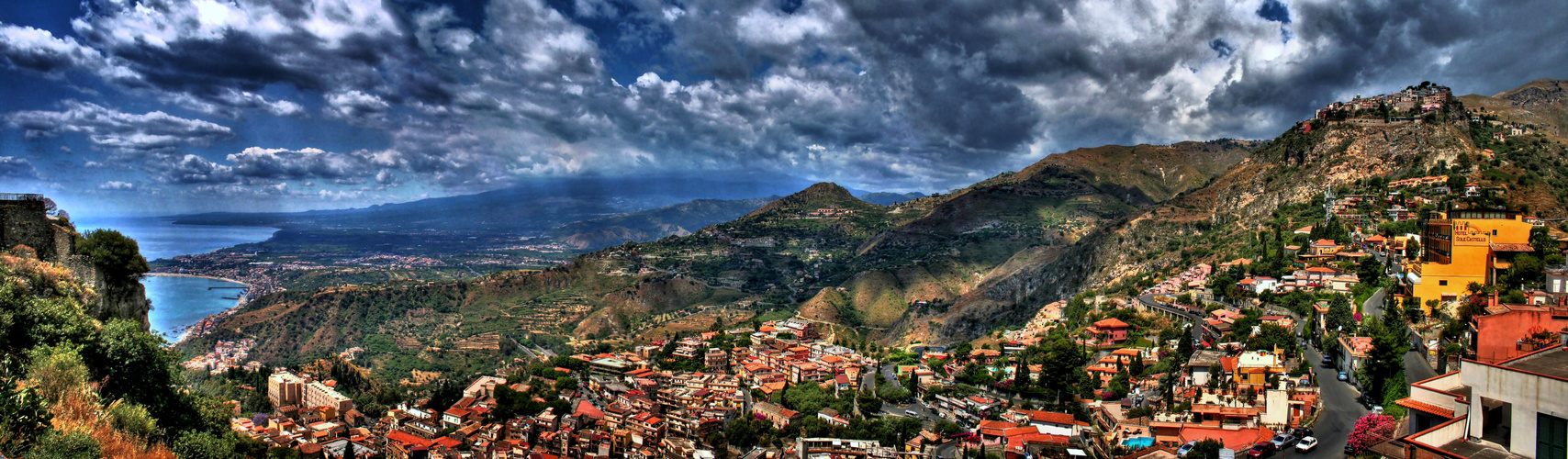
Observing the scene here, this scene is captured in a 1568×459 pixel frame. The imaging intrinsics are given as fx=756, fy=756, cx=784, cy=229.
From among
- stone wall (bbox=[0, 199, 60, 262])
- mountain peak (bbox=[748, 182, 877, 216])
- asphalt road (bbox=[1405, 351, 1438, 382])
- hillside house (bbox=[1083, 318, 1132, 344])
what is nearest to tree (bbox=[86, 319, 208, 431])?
stone wall (bbox=[0, 199, 60, 262])

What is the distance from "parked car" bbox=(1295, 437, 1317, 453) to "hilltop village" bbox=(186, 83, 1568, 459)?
5cm

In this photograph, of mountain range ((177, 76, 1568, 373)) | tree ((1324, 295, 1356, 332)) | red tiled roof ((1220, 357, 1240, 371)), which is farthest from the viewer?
mountain range ((177, 76, 1568, 373))

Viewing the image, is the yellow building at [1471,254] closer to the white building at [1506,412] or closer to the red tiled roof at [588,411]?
the white building at [1506,412]

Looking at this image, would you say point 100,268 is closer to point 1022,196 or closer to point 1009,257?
point 1009,257

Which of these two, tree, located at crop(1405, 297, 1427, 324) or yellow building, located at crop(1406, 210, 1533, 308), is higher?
A: yellow building, located at crop(1406, 210, 1533, 308)

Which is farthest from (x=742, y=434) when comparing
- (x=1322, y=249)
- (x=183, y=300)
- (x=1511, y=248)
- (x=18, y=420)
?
(x=183, y=300)

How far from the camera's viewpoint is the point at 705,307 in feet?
273

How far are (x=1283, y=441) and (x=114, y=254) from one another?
94.7ft

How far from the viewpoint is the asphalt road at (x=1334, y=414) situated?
56.9 ft

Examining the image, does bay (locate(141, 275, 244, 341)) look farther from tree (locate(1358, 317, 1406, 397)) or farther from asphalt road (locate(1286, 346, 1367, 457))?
tree (locate(1358, 317, 1406, 397))

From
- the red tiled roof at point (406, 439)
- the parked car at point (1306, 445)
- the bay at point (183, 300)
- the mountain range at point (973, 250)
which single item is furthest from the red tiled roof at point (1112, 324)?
the bay at point (183, 300)

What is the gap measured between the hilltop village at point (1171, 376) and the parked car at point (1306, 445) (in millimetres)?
50

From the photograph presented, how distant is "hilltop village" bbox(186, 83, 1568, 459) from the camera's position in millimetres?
16625

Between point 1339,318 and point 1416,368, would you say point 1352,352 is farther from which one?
point 1339,318
